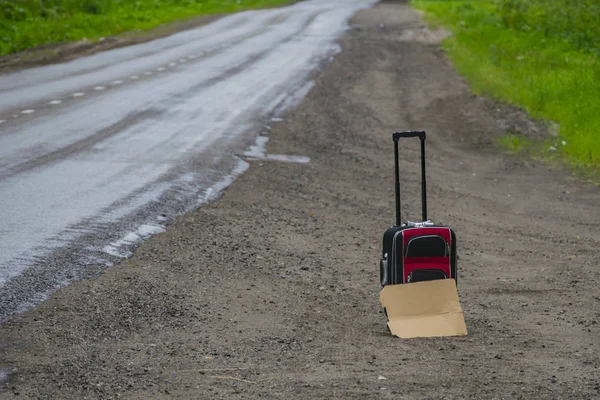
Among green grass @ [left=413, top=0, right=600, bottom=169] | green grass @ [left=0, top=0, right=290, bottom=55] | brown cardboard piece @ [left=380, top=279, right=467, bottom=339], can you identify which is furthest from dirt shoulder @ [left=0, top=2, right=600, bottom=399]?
green grass @ [left=0, top=0, right=290, bottom=55]

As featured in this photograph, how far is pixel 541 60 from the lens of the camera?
2322 cm

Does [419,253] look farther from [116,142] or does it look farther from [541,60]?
[541,60]

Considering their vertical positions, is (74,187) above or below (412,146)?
above

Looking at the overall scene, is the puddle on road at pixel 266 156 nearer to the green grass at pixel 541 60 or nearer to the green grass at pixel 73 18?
the green grass at pixel 541 60

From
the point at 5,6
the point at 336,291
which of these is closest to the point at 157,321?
the point at 336,291

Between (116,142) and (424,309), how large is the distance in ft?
26.9

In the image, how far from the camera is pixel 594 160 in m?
13.9

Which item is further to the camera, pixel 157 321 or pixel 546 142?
pixel 546 142

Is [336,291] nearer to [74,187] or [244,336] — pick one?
[244,336]

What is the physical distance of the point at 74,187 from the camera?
10508 millimetres

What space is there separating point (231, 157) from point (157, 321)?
6.76 m

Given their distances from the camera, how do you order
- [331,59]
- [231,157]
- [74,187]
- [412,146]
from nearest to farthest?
[74,187] < [231,157] < [412,146] < [331,59]

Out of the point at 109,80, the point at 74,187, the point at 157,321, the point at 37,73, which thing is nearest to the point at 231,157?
the point at 74,187

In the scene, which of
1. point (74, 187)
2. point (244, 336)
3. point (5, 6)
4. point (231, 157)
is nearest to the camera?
point (244, 336)
